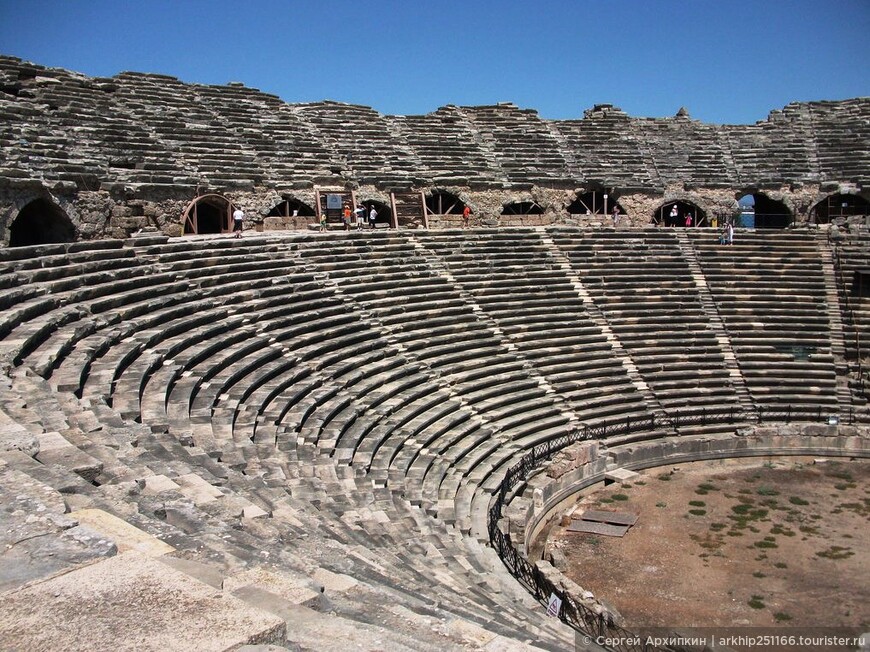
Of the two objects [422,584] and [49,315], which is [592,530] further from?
[49,315]

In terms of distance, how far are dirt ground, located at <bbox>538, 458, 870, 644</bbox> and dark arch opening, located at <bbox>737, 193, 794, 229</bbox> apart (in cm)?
1182

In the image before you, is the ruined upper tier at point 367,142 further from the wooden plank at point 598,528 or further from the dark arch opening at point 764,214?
the wooden plank at point 598,528

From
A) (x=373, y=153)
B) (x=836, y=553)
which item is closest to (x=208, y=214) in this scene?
(x=373, y=153)

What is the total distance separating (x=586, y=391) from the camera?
1891 centimetres

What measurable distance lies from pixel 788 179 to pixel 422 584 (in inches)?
1061

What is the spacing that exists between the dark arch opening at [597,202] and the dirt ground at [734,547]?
13.7 metres

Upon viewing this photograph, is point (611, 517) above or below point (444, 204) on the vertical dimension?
below

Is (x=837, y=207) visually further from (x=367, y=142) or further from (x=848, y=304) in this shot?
(x=367, y=142)

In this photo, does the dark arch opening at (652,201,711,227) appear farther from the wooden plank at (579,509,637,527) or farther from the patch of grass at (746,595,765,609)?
the patch of grass at (746,595,765,609)

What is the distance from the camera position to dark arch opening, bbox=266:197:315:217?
25095mm

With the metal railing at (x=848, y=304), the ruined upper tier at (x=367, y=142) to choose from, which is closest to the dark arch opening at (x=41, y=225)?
the ruined upper tier at (x=367, y=142)


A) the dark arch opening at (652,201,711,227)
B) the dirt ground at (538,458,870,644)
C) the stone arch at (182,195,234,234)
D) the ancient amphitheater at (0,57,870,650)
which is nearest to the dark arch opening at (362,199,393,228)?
the ancient amphitheater at (0,57,870,650)

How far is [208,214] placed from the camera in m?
24.9

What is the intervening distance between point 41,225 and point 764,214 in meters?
24.0
